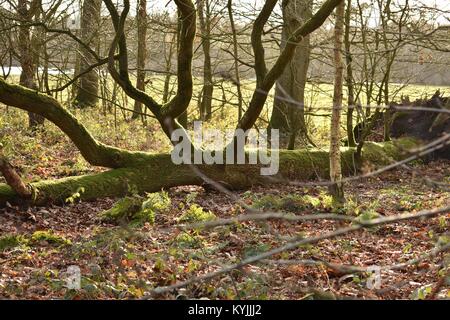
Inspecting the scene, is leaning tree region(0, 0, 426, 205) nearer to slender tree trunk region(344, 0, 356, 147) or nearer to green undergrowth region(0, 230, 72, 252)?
green undergrowth region(0, 230, 72, 252)

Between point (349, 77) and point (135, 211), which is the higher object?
point (349, 77)

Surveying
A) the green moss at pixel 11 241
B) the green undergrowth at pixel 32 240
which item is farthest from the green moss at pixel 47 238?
the green moss at pixel 11 241

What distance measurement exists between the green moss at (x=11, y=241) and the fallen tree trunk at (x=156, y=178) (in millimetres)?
1488

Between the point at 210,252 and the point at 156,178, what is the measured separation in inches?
139

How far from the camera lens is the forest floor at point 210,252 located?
5066 mm

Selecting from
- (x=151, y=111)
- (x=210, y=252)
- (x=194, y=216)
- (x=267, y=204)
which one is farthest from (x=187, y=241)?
(x=151, y=111)

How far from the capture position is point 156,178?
9.64 meters

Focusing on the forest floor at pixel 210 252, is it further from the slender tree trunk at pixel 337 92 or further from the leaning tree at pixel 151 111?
the slender tree trunk at pixel 337 92

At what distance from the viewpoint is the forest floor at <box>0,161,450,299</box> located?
16.6 feet

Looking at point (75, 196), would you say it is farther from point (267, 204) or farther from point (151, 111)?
point (267, 204)

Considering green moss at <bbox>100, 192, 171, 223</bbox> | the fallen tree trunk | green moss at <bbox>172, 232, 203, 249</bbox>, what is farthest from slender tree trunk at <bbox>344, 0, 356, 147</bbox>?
green moss at <bbox>172, 232, 203, 249</bbox>

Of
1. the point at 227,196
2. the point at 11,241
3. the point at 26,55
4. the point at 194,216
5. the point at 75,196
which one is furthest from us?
the point at 26,55
